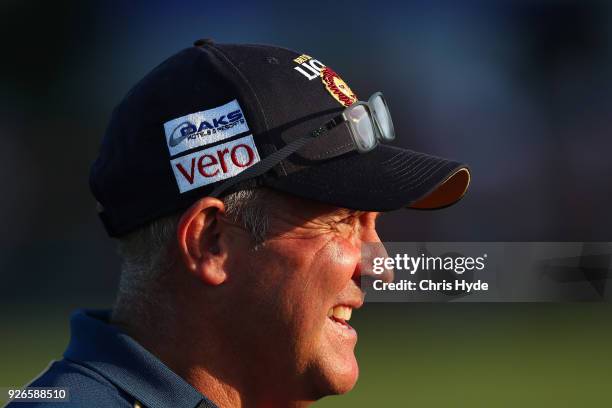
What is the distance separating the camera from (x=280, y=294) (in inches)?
77.0

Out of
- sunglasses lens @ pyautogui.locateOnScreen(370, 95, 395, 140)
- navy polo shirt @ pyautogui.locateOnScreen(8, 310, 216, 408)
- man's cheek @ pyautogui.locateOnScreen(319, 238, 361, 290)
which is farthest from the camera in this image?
sunglasses lens @ pyautogui.locateOnScreen(370, 95, 395, 140)

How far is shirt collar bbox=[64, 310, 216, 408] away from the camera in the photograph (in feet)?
6.22

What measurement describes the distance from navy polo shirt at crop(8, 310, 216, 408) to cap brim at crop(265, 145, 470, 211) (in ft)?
1.44

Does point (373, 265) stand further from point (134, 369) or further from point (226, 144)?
point (134, 369)

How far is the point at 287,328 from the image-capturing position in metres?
1.96

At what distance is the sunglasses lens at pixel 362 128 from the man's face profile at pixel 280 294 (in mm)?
194

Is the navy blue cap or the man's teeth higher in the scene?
the navy blue cap

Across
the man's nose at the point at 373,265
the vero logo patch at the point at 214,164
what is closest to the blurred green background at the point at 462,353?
the man's nose at the point at 373,265

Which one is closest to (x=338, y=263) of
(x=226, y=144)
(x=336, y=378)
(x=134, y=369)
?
(x=336, y=378)

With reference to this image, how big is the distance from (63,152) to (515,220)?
412 cm

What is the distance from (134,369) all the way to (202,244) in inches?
11.2

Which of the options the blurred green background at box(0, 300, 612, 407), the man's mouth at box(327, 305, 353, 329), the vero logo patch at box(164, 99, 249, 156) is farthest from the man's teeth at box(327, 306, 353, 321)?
the blurred green background at box(0, 300, 612, 407)

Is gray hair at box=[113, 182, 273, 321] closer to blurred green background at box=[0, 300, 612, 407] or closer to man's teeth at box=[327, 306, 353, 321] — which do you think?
man's teeth at box=[327, 306, 353, 321]

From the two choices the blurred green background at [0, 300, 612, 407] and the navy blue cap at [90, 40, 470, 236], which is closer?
the navy blue cap at [90, 40, 470, 236]
